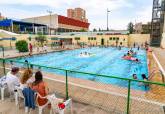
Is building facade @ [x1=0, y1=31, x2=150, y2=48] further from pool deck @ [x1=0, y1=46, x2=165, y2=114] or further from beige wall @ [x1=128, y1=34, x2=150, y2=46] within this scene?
pool deck @ [x1=0, y1=46, x2=165, y2=114]

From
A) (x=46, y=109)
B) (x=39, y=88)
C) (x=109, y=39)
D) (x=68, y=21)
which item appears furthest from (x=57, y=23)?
(x=39, y=88)

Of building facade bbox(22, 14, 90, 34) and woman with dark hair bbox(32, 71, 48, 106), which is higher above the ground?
building facade bbox(22, 14, 90, 34)

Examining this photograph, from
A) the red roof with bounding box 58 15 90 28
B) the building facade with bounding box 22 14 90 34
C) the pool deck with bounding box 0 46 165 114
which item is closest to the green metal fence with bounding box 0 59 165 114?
the pool deck with bounding box 0 46 165 114

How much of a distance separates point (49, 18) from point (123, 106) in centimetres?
6159

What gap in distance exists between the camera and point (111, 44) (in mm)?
39156

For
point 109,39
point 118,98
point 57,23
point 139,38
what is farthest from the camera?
point 57,23

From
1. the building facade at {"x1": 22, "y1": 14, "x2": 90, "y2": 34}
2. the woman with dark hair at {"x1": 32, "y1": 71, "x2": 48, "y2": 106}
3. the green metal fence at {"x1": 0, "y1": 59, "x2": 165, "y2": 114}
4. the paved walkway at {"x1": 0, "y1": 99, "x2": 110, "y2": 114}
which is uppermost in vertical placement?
the building facade at {"x1": 22, "y1": 14, "x2": 90, "y2": 34}

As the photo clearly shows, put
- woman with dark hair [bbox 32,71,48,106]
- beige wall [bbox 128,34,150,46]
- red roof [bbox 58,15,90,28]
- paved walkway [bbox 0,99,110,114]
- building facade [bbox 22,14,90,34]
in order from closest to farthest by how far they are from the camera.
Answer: woman with dark hair [bbox 32,71,48,106], paved walkway [bbox 0,99,110,114], beige wall [bbox 128,34,150,46], building facade [bbox 22,14,90,34], red roof [bbox 58,15,90,28]

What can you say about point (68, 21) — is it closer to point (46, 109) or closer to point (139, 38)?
point (139, 38)

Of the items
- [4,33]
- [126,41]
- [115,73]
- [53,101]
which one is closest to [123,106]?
[53,101]

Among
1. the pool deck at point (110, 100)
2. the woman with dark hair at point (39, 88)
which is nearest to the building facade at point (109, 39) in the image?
the pool deck at point (110, 100)

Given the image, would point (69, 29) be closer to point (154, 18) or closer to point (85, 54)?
point (154, 18)

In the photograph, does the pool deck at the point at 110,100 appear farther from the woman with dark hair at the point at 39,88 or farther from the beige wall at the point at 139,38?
the beige wall at the point at 139,38

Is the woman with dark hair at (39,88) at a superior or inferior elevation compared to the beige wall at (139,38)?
inferior
